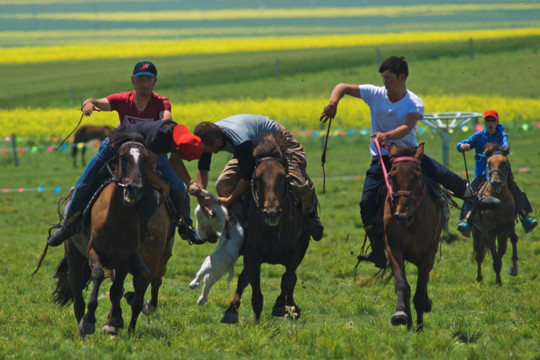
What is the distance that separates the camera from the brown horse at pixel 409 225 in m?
7.98

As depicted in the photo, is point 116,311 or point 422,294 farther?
point 422,294

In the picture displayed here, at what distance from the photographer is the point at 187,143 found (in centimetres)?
752

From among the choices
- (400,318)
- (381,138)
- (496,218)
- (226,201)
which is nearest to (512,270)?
(496,218)

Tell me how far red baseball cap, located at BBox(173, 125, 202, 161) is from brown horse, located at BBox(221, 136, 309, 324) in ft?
2.50

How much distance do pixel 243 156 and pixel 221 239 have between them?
0.92 metres

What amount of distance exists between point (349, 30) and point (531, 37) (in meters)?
43.6

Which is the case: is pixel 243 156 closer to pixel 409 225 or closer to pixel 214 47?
pixel 409 225

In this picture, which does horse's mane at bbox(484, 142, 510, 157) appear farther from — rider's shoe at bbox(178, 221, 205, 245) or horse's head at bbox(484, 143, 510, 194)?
rider's shoe at bbox(178, 221, 205, 245)

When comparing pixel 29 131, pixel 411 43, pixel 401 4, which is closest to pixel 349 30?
pixel 401 4

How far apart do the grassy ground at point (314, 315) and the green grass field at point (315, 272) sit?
0.02 metres

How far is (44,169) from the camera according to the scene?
29328 mm

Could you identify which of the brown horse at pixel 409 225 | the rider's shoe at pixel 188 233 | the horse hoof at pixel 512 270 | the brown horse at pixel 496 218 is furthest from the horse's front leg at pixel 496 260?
the rider's shoe at pixel 188 233

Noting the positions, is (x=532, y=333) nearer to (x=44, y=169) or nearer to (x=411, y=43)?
(x=44, y=169)

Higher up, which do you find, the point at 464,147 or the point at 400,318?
the point at 464,147
